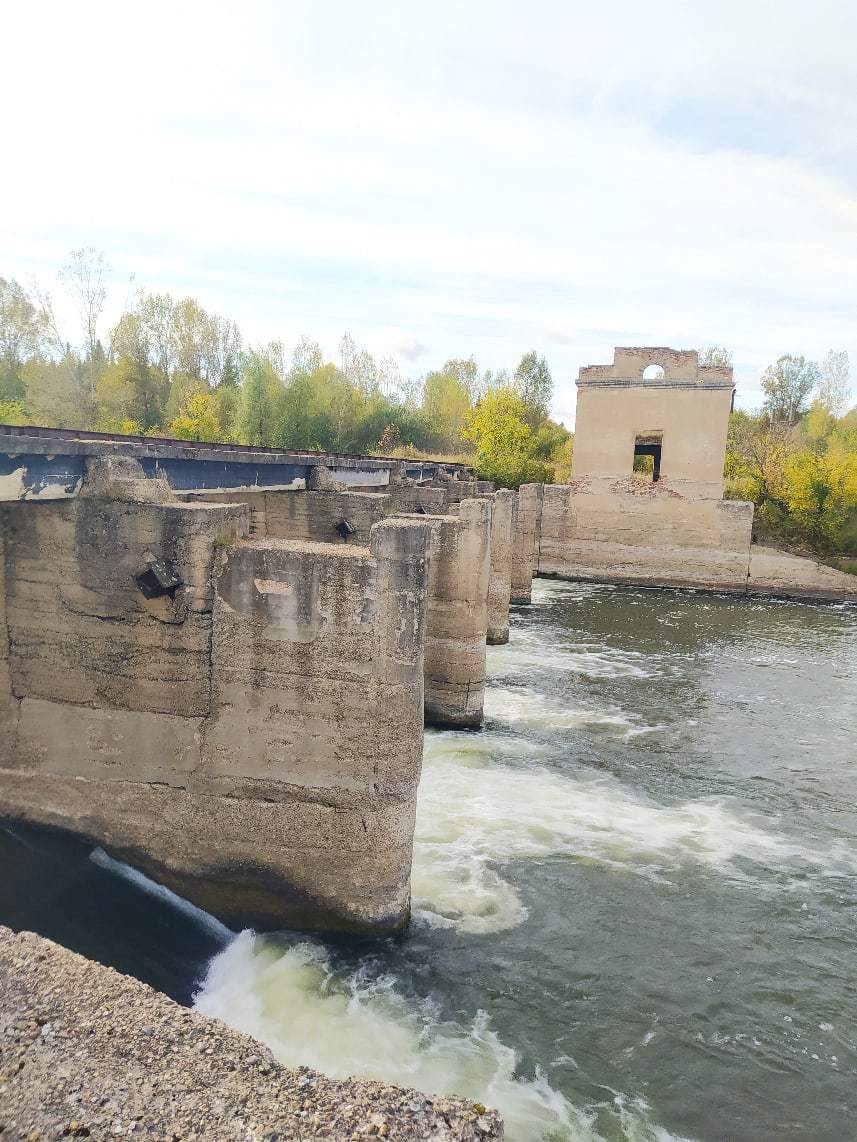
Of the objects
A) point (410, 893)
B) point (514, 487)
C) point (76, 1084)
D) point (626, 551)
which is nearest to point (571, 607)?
point (626, 551)

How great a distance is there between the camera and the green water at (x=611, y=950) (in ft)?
19.4

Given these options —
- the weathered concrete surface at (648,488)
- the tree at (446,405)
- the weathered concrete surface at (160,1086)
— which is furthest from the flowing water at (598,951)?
the tree at (446,405)

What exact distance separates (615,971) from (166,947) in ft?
13.1

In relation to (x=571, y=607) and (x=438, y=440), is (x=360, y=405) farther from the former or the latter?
(x=571, y=607)

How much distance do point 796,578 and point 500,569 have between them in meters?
16.2

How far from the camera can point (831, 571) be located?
2909cm

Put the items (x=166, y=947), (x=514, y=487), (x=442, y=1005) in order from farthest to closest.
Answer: (x=514, y=487)
(x=166, y=947)
(x=442, y=1005)

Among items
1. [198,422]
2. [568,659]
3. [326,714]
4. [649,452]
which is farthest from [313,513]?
[649,452]

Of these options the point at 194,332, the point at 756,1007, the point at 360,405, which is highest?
the point at 194,332

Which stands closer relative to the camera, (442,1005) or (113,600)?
(442,1005)

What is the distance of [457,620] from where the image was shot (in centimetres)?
1307

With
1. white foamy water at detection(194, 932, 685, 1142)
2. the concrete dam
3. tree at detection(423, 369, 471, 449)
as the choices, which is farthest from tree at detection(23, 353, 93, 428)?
white foamy water at detection(194, 932, 685, 1142)

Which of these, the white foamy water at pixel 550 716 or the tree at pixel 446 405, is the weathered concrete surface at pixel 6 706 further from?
the tree at pixel 446 405

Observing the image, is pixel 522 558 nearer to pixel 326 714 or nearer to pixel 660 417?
pixel 660 417
